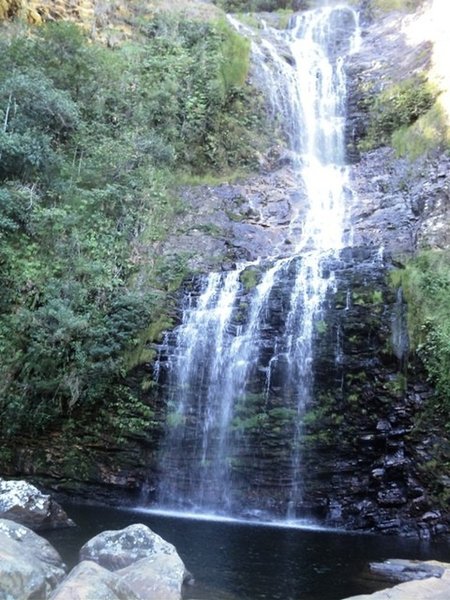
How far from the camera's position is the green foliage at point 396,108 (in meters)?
19.8

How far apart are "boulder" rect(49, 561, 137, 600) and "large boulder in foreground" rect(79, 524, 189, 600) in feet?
1.34

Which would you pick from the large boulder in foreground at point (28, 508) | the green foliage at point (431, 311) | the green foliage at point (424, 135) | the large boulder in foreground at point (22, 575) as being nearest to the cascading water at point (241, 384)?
the green foliage at point (431, 311)

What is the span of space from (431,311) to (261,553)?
6.38 metres

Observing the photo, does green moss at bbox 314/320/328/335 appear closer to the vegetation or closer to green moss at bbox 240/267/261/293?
green moss at bbox 240/267/261/293

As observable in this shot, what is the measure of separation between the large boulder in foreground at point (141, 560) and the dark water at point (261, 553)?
454mm

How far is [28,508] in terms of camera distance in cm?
863

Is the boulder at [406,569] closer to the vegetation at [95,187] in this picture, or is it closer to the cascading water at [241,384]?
the cascading water at [241,384]

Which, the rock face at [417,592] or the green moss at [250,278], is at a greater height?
the green moss at [250,278]

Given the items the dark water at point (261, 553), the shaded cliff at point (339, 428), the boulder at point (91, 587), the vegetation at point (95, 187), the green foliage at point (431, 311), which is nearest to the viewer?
the boulder at point (91, 587)

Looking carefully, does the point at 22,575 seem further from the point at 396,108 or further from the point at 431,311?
the point at 396,108

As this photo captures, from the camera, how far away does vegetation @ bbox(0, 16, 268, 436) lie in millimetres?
12750

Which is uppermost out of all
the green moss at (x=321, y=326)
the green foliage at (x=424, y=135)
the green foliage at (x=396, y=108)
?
the green foliage at (x=396, y=108)

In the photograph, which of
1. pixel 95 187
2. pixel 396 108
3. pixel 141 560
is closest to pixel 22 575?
pixel 141 560

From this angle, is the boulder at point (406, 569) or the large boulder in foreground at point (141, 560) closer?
the large boulder in foreground at point (141, 560)
